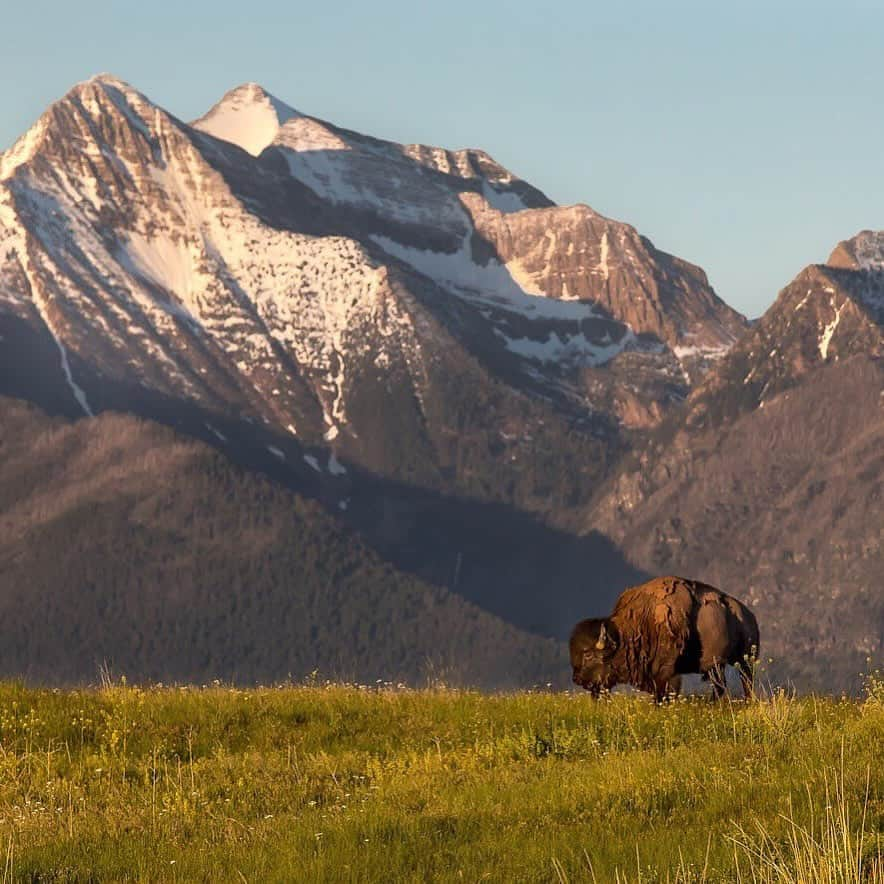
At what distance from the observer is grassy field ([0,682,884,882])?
1892 centimetres

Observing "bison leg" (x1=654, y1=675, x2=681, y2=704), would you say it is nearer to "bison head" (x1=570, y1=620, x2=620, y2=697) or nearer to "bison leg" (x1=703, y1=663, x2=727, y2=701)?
"bison leg" (x1=703, y1=663, x2=727, y2=701)

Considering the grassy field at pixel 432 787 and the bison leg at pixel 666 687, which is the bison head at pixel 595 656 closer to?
the grassy field at pixel 432 787

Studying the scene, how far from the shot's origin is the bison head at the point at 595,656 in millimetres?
33188

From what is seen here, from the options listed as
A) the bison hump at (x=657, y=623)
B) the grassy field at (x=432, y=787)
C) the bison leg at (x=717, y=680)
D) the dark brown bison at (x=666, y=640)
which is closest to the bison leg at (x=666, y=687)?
the dark brown bison at (x=666, y=640)

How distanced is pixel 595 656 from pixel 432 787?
10544mm

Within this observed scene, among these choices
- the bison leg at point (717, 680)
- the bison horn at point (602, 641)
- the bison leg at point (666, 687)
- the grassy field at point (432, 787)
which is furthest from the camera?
the bison horn at point (602, 641)

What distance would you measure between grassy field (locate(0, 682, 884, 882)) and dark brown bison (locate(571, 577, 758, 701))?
0.82 meters

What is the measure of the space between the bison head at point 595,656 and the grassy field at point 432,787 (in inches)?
19.7

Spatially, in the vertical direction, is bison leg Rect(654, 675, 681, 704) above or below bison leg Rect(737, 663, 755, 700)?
below

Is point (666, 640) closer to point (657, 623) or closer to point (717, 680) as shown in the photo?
point (657, 623)

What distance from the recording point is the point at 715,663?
31.8 meters

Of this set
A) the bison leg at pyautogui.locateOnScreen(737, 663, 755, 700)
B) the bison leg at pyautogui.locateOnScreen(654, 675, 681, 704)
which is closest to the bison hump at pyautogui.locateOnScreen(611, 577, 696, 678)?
the bison leg at pyautogui.locateOnScreen(654, 675, 681, 704)

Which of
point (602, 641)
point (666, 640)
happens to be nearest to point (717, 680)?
point (666, 640)

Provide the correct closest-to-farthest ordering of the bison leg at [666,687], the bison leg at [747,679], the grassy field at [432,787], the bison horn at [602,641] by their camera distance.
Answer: the grassy field at [432,787] → the bison leg at [747,679] → the bison leg at [666,687] → the bison horn at [602,641]
